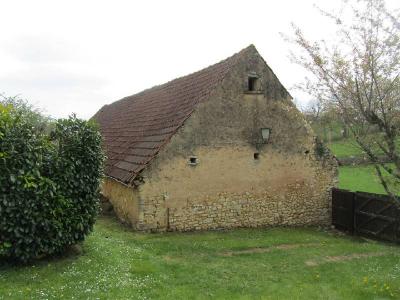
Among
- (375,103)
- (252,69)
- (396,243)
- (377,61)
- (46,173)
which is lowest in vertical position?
(396,243)

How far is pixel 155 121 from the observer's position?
52.5ft

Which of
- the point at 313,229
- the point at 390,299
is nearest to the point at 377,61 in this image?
the point at 390,299

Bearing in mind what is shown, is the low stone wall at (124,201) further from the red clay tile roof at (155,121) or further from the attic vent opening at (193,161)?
the attic vent opening at (193,161)

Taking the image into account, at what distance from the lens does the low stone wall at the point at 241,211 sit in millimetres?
13195

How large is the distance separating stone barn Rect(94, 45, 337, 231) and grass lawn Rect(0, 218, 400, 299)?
113 cm

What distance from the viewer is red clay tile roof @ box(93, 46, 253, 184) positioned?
1362 cm

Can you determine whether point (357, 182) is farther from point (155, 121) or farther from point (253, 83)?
point (155, 121)

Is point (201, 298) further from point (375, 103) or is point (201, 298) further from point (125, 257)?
point (375, 103)

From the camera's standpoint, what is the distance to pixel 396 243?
1349 centimetres

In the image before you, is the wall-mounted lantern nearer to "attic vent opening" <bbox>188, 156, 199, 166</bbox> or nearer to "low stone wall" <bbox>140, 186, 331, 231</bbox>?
"low stone wall" <bbox>140, 186, 331, 231</bbox>

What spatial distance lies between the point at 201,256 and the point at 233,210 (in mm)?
3879

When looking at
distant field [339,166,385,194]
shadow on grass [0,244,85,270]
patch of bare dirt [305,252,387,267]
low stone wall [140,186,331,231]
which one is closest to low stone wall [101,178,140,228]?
low stone wall [140,186,331,231]

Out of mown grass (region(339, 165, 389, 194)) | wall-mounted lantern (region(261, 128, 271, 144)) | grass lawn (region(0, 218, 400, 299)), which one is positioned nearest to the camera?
grass lawn (region(0, 218, 400, 299))

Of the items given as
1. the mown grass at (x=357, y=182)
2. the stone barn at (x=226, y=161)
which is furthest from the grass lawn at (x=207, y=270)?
the mown grass at (x=357, y=182)
